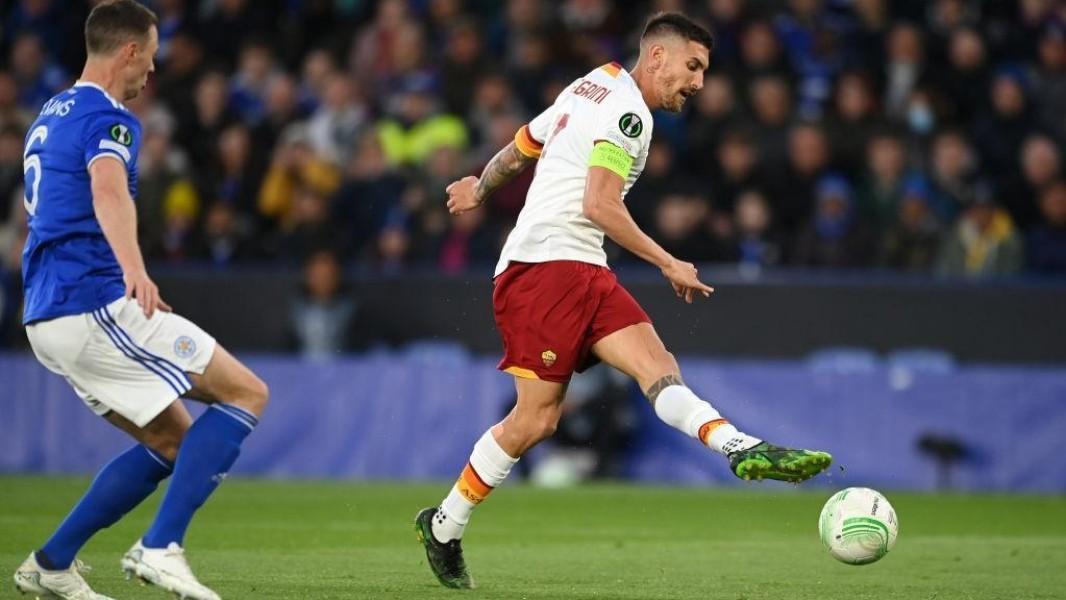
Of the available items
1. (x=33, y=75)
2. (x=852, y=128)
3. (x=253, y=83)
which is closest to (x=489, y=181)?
(x=852, y=128)

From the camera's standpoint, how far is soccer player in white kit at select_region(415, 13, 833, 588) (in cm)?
757

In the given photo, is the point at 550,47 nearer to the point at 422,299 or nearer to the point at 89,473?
the point at 422,299

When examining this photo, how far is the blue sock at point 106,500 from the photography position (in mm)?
6844

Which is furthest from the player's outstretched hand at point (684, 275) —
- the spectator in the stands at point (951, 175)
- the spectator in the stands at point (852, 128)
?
the spectator in the stands at point (852, 128)

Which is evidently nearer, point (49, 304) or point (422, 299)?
point (49, 304)

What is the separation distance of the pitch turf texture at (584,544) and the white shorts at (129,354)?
1.02m

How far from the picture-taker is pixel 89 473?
14906 millimetres

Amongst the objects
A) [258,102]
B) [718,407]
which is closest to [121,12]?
[718,407]

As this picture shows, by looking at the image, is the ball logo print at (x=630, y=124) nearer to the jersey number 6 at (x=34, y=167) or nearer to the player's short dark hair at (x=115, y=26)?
the player's short dark hair at (x=115, y=26)

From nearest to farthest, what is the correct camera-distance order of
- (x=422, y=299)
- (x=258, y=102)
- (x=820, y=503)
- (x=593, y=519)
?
(x=593, y=519), (x=820, y=503), (x=422, y=299), (x=258, y=102)

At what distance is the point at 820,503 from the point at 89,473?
6068 millimetres

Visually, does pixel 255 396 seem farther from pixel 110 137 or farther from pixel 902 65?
pixel 902 65

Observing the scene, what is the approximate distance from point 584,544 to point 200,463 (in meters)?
3.58

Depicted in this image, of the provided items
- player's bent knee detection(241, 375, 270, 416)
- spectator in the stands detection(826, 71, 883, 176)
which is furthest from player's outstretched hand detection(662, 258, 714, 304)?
spectator in the stands detection(826, 71, 883, 176)
